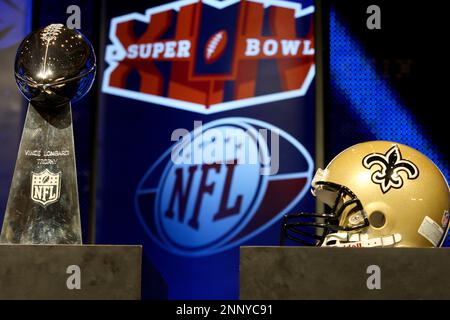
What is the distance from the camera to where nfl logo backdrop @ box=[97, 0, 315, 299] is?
2.54 meters

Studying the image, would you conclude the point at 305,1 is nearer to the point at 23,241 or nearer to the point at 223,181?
the point at 223,181

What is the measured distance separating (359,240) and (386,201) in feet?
0.34

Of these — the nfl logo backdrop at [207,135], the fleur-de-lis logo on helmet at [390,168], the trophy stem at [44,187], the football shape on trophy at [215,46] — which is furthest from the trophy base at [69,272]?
the football shape on trophy at [215,46]

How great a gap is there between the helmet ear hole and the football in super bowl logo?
84cm

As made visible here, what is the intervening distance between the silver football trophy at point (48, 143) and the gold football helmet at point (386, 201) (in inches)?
20.7

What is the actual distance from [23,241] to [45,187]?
0.44 ft

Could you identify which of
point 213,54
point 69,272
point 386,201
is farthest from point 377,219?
point 213,54

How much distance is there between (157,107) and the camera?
260cm

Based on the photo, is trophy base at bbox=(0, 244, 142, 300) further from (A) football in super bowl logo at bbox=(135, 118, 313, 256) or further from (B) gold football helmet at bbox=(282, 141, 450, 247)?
(A) football in super bowl logo at bbox=(135, 118, 313, 256)

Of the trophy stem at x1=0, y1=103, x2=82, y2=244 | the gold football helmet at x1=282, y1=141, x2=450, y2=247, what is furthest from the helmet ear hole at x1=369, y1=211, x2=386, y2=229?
the trophy stem at x1=0, y1=103, x2=82, y2=244

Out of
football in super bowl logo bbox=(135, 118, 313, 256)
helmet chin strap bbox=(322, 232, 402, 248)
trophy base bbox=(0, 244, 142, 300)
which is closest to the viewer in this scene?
trophy base bbox=(0, 244, 142, 300)
